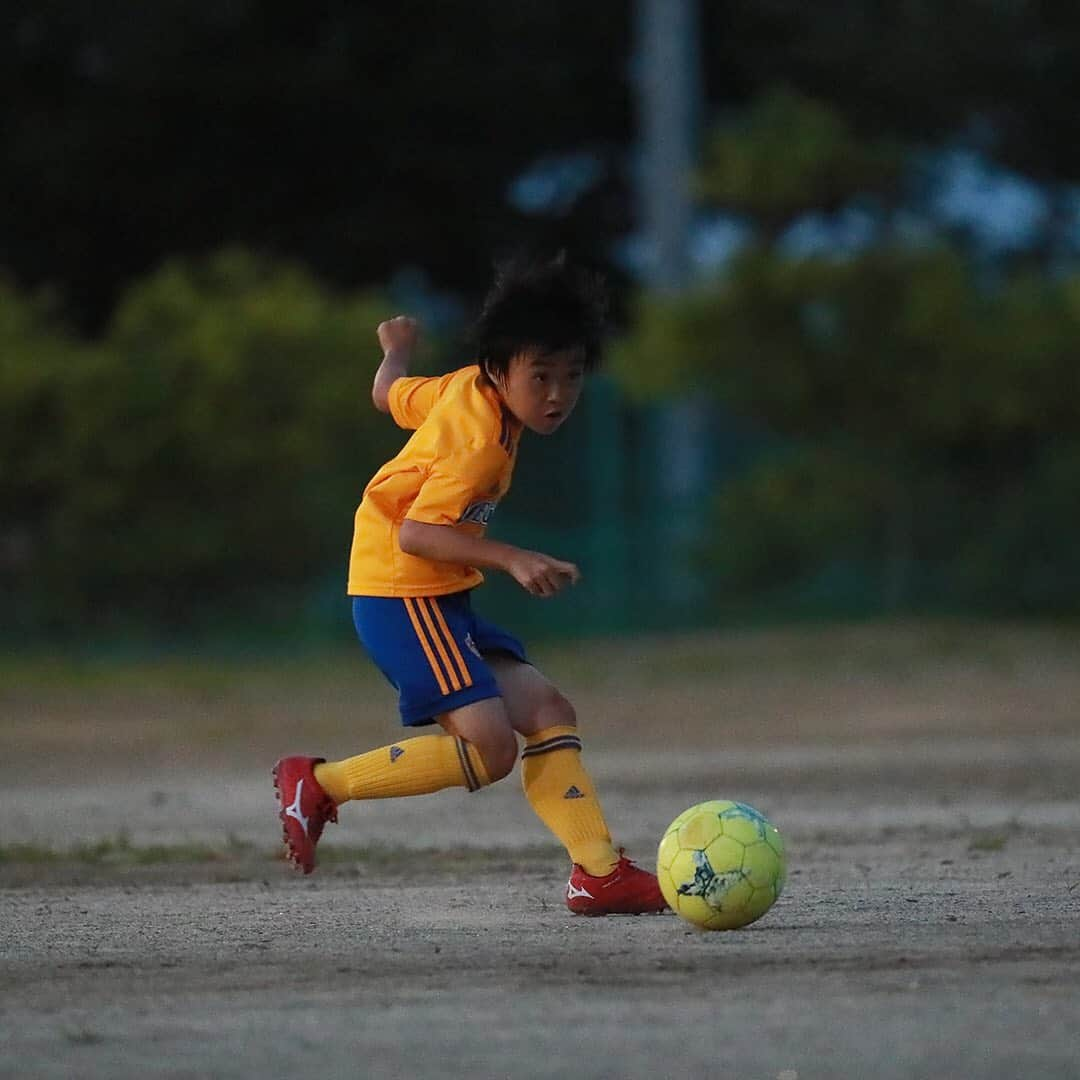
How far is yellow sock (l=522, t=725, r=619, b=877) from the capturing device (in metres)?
6.11

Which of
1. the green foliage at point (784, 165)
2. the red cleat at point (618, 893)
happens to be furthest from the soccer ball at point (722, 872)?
the green foliage at point (784, 165)

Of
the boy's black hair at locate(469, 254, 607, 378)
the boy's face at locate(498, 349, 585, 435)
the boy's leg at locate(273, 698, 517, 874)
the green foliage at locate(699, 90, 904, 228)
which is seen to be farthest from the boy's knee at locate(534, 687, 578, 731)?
the green foliage at locate(699, 90, 904, 228)

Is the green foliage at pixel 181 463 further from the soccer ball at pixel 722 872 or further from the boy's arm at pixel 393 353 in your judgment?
the soccer ball at pixel 722 872

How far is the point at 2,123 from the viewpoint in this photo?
2652 centimetres

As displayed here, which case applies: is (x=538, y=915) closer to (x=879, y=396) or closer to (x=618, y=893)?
(x=618, y=893)

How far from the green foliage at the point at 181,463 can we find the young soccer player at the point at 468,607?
465 inches

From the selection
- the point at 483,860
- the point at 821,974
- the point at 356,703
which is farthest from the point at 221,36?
the point at 821,974

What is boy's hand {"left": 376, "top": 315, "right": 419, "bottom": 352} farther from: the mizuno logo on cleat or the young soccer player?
the mizuno logo on cleat

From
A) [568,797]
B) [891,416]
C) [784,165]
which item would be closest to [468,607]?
[568,797]

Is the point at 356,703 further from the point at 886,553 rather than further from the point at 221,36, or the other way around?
the point at 221,36

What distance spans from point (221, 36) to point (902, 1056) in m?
23.8

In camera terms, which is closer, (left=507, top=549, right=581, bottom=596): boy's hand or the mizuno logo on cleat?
(left=507, top=549, right=581, bottom=596): boy's hand

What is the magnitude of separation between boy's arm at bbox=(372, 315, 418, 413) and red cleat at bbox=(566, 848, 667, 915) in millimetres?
1564

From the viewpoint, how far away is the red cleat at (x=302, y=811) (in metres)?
6.31
